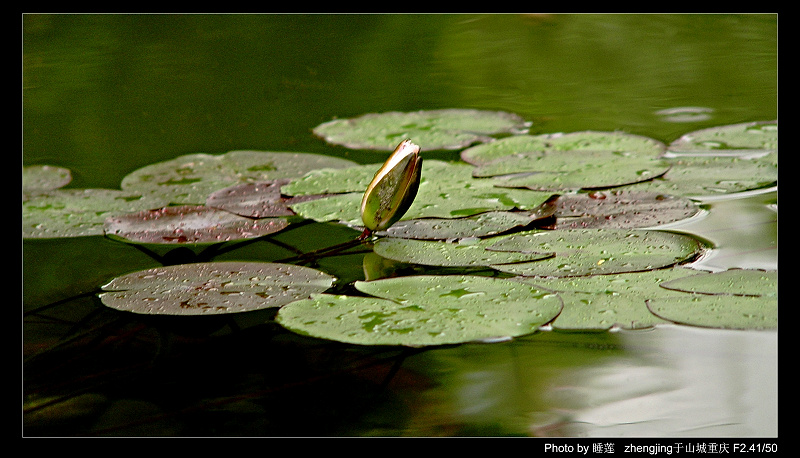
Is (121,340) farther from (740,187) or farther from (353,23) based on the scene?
(353,23)

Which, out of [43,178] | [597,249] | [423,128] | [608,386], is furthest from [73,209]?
[608,386]

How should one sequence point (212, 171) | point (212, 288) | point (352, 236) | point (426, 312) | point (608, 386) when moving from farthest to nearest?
point (212, 171)
point (352, 236)
point (212, 288)
point (426, 312)
point (608, 386)

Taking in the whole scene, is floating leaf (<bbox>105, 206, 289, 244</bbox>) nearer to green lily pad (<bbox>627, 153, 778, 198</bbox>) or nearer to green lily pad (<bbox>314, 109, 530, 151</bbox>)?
green lily pad (<bbox>314, 109, 530, 151</bbox>)

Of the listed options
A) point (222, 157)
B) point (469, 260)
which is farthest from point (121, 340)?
point (222, 157)

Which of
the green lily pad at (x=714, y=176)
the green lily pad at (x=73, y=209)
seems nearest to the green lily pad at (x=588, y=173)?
the green lily pad at (x=714, y=176)

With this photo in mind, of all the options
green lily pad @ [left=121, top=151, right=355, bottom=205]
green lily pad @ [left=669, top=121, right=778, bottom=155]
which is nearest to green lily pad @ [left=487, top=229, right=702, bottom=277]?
green lily pad @ [left=669, top=121, right=778, bottom=155]

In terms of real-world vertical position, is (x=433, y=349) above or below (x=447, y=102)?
below

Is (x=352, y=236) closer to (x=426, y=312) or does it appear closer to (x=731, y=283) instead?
(x=426, y=312)
